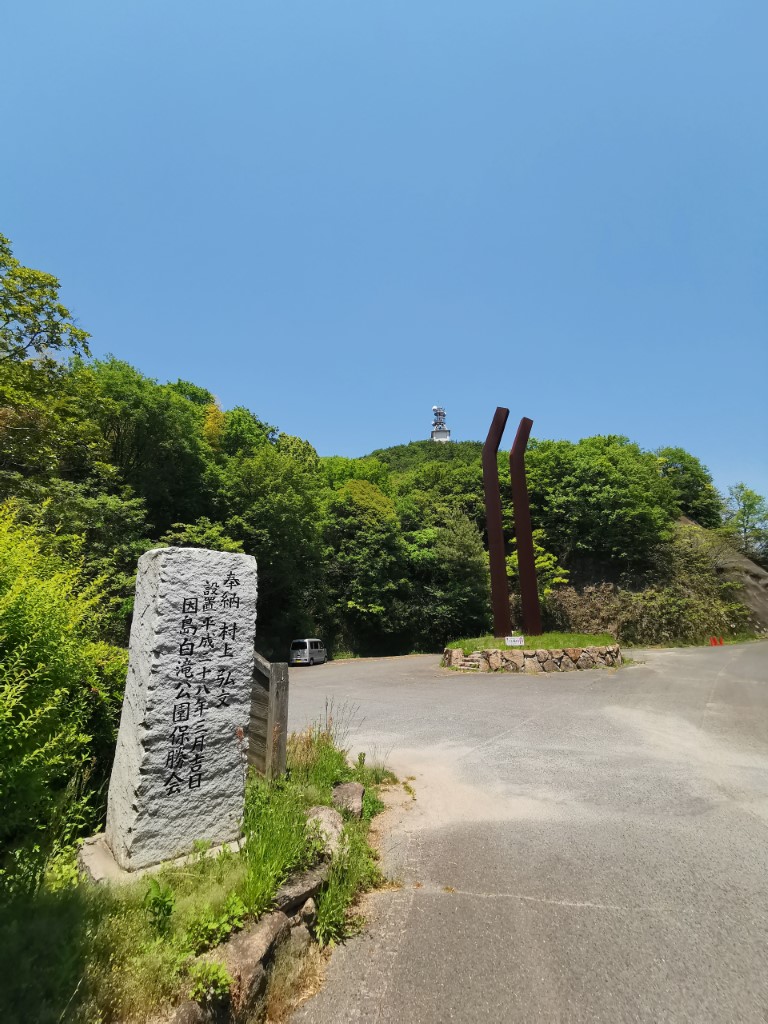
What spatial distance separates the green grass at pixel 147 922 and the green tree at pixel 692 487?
1556 inches

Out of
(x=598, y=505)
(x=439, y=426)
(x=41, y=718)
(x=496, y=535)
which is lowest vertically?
(x=41, y=718)

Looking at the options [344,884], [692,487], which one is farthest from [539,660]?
[692,487]

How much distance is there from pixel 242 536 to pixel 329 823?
1728 centimetres

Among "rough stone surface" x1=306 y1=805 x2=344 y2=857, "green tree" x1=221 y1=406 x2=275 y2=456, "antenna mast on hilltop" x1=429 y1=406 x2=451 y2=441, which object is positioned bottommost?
"rough stone surface" x1=306 y1=805 x2=344 y2=857

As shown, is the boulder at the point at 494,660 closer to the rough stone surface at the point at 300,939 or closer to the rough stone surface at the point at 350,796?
the rough stone surface at the point at 350,796

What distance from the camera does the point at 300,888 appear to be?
2861 mm

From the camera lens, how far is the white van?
65.4 feet

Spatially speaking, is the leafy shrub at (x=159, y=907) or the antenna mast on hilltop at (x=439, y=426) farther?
the antenna mast on hilltop at (x=439, y=426)

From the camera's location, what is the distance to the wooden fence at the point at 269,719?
441 cm

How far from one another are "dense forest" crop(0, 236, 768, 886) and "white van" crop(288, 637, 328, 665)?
175 centimetres

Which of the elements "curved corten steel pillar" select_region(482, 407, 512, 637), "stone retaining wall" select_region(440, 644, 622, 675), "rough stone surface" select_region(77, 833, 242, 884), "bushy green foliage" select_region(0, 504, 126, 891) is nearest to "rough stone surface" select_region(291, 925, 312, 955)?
"rough stone surface" select_region(77, 833, 242, 884)

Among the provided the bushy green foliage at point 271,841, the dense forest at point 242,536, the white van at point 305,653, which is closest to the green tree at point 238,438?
the dense forest at point 242,536

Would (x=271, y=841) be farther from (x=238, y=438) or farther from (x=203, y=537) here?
(x=238, y=438)

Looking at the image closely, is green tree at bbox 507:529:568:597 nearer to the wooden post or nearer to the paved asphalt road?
the paved asphalt road
